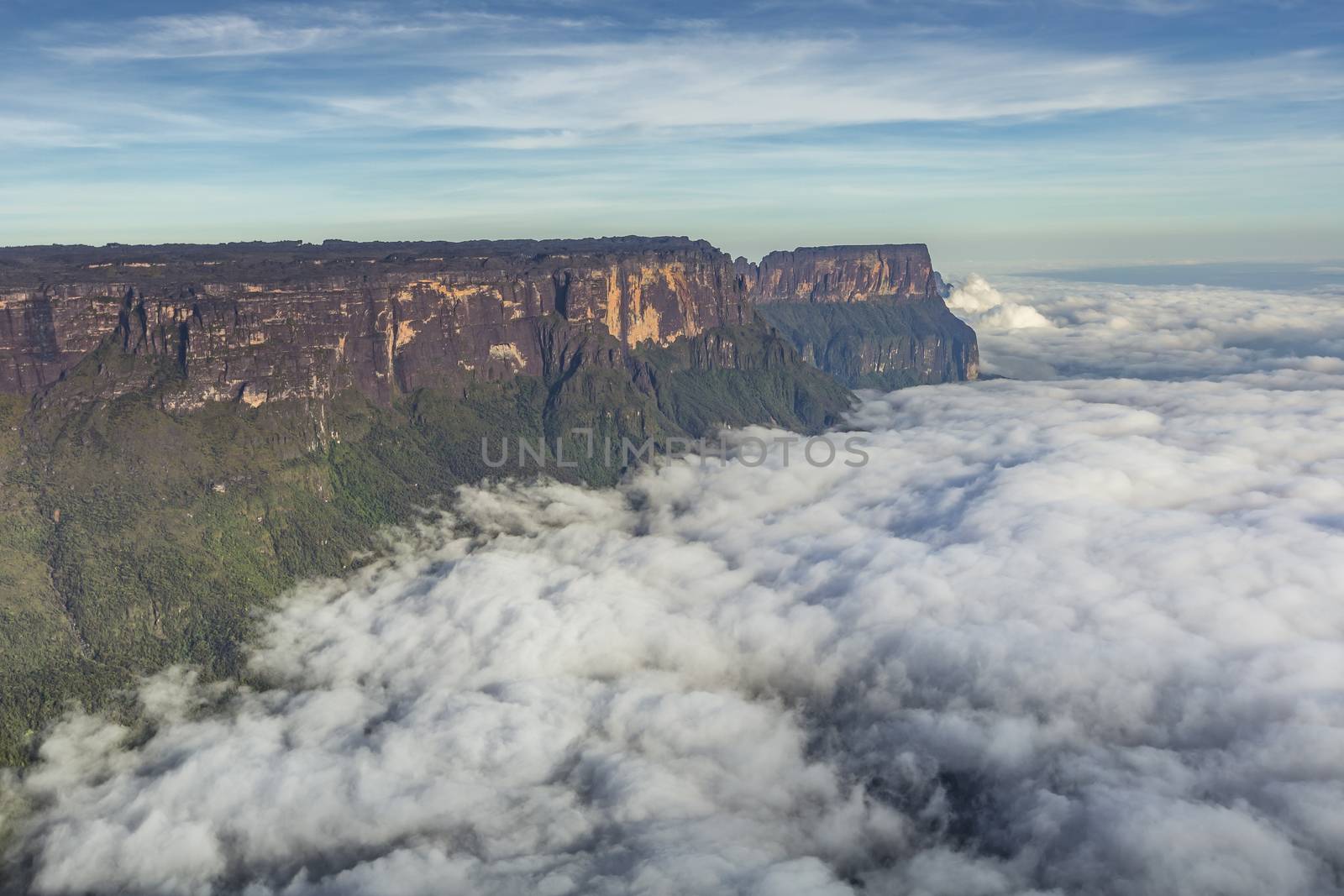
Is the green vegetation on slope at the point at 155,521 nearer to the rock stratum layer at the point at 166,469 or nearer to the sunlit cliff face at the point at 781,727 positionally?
the rock stratum layer at the point at 166,469

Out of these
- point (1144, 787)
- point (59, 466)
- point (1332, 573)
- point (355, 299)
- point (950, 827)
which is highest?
point (355, 299)

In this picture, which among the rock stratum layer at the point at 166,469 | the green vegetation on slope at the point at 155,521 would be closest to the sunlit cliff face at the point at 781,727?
the green vegetation on slope at the point at 155,521

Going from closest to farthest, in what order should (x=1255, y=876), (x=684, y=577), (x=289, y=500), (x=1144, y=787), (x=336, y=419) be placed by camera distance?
(x=1255, y=876)
(x=1144, y=787)
(x=684, y=577)
(x=289, y=500)
(x=336, y=419)

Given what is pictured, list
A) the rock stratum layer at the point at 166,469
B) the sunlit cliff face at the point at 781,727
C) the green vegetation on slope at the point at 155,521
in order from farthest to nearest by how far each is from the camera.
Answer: the rock stratum layer at the point at 166,469 < the green vegetation on slope at the point at 155,521 < the sunlit cliff face at the point at 781,727

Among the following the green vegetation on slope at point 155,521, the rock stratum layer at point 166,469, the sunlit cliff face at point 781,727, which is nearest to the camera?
the sunlit cliff face at point 781,727

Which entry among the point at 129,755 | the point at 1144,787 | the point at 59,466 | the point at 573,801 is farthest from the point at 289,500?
the point at 1144,787

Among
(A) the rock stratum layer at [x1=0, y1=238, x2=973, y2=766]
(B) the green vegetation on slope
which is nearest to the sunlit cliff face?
(B) the green vegetation on slope

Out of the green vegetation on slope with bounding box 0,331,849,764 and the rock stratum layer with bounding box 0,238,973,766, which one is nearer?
the green vegetation on slope with bounding box 0,331,849,764

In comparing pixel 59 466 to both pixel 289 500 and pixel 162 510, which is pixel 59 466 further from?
pixel 289 500

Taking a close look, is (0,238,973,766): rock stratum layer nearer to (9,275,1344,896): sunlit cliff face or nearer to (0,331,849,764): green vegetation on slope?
(0,331,849,764): green vegetation on slope
